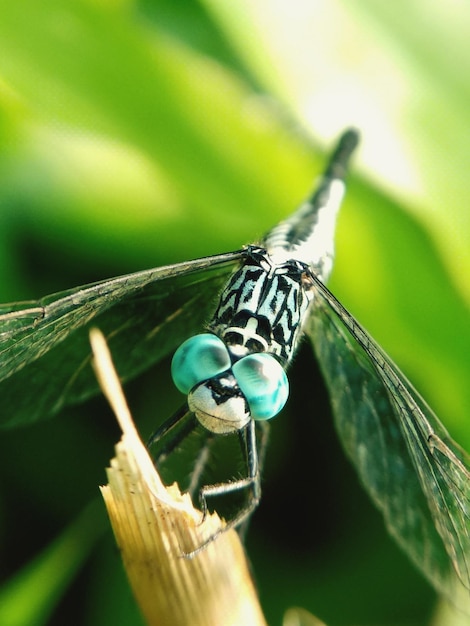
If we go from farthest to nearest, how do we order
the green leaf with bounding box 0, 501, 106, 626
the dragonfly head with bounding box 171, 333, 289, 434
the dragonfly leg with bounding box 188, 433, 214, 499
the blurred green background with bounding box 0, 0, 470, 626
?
1. the blurred green background with bounding box 0, 0, 470, 626
2. the dragonfly leg with bounding box 188, 433, 214, 499
3. the green leaf with bounding box 0, 501, 106, 626
4. the dragonfly head with bounding box 171, 333, 289, 434

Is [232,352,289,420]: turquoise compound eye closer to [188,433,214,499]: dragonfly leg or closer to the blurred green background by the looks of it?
[188,433,214,499]: dragonfly leg

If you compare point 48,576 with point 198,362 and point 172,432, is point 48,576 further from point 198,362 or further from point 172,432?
point 198,362

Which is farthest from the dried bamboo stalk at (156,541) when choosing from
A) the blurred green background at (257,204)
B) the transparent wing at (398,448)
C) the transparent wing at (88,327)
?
the blurred green background at (257,204)

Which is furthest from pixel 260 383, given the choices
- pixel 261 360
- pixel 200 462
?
pixel 200 462

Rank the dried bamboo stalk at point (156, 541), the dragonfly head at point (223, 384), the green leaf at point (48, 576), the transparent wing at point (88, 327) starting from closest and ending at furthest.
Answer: the dried bamboo stalk at point (156, 541) → the dragonfly head at point (223, 384) → the transparent wing at point (88, 327) → the green leaf at point (48, 576)

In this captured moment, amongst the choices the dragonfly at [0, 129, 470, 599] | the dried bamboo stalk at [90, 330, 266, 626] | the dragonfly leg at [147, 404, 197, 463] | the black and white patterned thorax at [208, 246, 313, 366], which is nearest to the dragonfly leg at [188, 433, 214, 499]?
the dragonfly at [0, 129, 470, 599]

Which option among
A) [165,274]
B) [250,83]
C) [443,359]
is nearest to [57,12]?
[250,83]

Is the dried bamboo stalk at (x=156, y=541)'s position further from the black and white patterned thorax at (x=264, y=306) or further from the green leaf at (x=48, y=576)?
the green leaf at (x=48, y=576)
